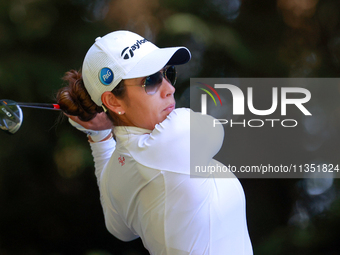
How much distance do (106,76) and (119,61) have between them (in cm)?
4

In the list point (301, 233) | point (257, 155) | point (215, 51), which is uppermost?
point (215, 51)

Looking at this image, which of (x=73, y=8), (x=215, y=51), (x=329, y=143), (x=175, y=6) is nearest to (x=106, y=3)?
(x=73, y=8)

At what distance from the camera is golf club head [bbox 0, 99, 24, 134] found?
0.71 m

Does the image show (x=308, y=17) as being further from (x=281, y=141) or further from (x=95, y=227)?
(x=95, y=227)

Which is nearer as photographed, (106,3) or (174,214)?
(174,214)

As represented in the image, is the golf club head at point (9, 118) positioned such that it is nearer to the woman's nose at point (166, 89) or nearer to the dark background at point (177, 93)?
the woman's nose at point (166, 89)

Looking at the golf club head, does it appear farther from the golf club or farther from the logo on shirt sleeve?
the logo on shirt sleeve

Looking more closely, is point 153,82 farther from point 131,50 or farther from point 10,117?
point 10,117

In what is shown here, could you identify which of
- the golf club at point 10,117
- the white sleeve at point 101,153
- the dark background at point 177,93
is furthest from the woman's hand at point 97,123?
the dark background at point 177,93

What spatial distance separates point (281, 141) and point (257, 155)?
10 centimetres

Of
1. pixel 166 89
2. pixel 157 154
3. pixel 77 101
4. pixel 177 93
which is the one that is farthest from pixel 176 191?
pixel 177 93

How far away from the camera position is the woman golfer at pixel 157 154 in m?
0.62

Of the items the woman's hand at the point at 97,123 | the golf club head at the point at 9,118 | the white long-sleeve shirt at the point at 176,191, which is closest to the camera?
the white long-sleeve shirt at the point at 176,191

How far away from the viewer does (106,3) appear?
1144mm
